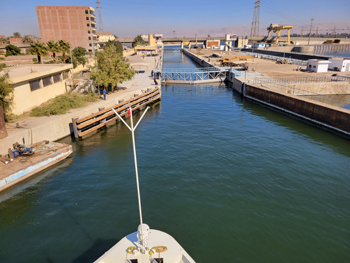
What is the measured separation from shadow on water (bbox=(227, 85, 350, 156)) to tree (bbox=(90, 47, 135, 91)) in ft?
70.0

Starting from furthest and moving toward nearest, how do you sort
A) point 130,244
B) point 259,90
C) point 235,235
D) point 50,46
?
point 50,46 → point 259,90 → point 235,235 → point 130,244

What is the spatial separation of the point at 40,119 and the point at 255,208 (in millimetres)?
22782

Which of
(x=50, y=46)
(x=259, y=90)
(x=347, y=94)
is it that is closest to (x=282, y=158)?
(x=259, y=90)

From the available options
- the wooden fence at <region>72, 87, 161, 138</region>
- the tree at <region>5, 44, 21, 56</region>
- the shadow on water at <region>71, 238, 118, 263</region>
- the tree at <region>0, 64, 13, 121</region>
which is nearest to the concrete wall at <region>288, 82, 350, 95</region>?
the wooden fence at <region>72, 87, 161, 138</region>

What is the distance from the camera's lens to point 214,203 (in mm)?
15414

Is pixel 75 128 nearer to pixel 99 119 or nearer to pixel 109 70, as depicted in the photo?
pixel 99 119

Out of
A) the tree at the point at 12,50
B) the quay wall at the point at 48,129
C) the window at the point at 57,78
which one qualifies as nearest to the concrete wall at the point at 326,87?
the quay wall at the point at 48,129

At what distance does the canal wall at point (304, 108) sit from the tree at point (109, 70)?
2348 centimetres

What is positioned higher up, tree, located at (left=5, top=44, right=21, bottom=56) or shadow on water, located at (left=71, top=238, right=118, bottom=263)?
tree, located at (left=5, top=44, right=21, bottom=56)

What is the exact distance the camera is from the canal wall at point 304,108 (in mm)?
27281

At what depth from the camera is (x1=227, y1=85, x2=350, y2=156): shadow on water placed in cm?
2527

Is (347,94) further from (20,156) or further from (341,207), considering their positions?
(20,156)

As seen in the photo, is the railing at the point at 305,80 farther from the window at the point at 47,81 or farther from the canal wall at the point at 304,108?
the window at the point at 47,81

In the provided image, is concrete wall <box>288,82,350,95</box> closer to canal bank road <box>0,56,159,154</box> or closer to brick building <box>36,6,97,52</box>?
canal bank road <box>0,56,159,154</box>
